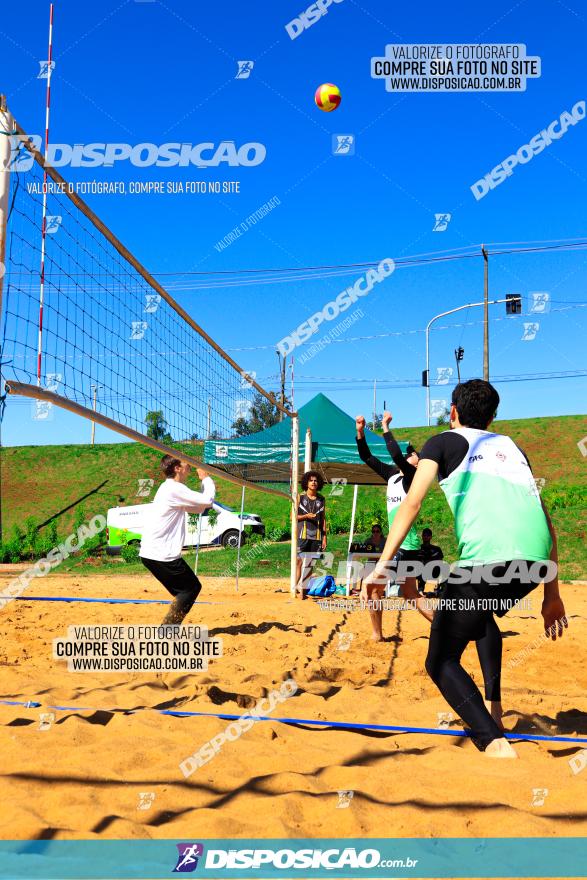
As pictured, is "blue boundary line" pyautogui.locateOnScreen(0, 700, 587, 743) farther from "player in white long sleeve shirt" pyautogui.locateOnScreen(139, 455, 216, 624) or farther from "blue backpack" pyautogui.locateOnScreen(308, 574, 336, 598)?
"blue backpack" pyautogui.locateOnScreen(308, 574, 336, 598)

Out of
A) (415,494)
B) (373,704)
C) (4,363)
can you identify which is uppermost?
(4,363)

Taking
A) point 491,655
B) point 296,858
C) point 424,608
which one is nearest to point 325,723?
point 491,655

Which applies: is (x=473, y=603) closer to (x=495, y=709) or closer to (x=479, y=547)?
(x=479, y=547)

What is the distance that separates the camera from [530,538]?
9.00 ft

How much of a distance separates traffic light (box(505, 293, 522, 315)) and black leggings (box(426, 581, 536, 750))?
19.3 meters

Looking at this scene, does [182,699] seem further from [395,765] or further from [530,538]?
[530,538]

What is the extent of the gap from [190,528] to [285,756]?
1591 centimetres

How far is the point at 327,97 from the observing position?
27.7 feet

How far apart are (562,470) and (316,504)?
2306cm

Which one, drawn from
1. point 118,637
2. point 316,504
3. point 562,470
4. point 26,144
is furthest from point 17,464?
point 26,144

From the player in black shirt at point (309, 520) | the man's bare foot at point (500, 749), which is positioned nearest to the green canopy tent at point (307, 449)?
the player in black shirt at point (309, 520)

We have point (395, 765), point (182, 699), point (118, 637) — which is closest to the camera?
point (395, 765)

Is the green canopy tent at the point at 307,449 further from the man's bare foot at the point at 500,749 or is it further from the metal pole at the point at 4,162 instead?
the man's bare foot at the point at 500,749

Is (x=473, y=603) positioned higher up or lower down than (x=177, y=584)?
higher up
